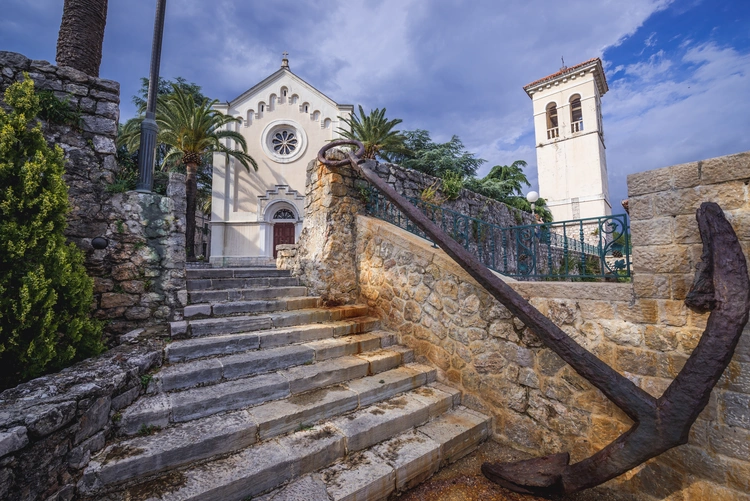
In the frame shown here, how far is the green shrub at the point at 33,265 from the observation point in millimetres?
2020

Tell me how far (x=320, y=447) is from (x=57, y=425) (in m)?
1.44

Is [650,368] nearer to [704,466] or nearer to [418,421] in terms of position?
[704,466]

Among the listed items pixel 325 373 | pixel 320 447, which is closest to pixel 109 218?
pixel 325 373

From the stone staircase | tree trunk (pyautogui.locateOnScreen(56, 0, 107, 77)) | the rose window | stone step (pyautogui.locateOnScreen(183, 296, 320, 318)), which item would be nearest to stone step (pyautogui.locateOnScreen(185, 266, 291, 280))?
the stone staircase

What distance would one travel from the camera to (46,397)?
5.67ft

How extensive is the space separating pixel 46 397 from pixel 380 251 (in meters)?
3.23

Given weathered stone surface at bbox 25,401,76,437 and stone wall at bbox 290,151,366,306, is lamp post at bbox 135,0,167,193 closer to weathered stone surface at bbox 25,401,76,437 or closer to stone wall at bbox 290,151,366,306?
stone wall at bbox 290,151,366,306

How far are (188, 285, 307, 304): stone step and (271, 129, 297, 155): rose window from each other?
15.2m

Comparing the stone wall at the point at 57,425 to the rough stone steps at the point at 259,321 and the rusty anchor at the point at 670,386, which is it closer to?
the rough stone steps at the point at 259,321

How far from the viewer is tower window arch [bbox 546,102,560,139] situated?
24672 millimetres

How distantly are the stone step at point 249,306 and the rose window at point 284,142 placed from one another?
15526mm

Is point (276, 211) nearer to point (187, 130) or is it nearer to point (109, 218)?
point (187, 130)

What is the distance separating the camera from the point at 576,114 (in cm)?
2375

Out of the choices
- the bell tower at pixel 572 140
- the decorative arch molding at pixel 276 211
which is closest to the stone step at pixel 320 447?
the decorative arch molding at pixel 276 211
